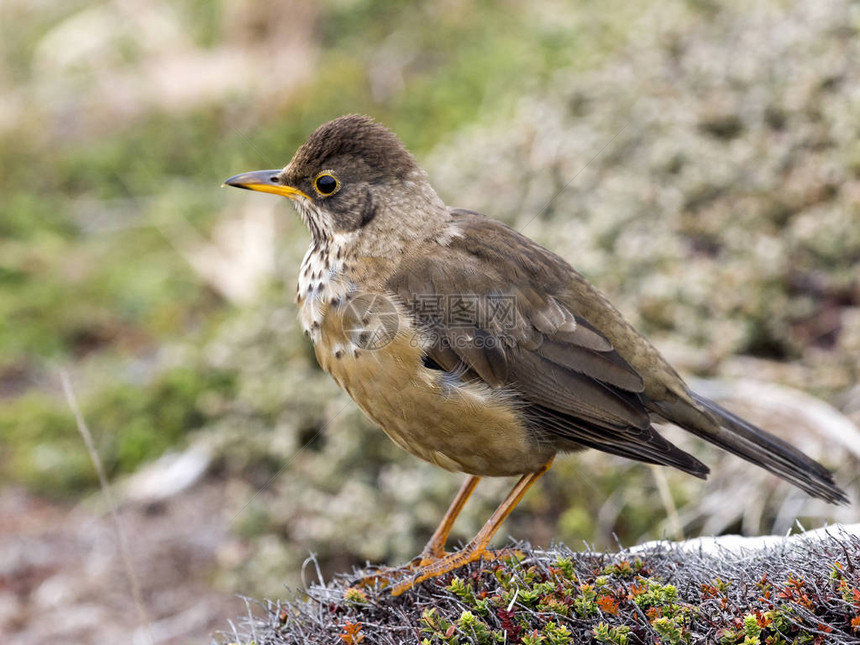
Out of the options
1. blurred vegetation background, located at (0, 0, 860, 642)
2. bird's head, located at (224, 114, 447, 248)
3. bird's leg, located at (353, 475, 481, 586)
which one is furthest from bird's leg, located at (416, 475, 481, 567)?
bird's head, located at (224, 114, 447, 248)

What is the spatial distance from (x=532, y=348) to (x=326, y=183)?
1.12 m

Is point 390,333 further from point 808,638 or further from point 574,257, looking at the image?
point 574,257

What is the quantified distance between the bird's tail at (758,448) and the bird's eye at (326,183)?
5.32 feet

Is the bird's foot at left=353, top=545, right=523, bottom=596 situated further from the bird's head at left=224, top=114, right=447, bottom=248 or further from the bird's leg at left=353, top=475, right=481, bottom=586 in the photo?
the bird's head at left=224, top=114, right=447, bottom=248

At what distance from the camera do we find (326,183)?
3.93 metres

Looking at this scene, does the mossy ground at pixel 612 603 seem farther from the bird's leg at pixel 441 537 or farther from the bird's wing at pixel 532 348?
the bird's wing at pixel 532 348

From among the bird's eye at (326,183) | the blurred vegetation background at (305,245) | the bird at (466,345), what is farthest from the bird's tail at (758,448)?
the bird's eye at (326,183)

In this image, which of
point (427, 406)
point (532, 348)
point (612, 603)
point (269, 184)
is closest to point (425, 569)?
point (427, 406)

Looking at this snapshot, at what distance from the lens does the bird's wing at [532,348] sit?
3.56m

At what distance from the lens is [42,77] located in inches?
523

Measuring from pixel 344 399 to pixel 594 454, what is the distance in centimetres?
167

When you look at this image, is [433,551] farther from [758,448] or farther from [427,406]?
[758,448]

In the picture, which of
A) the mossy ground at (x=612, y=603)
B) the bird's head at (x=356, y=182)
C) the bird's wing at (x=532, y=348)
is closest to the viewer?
the mossy ground at (x=612, y=603)

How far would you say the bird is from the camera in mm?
3475
